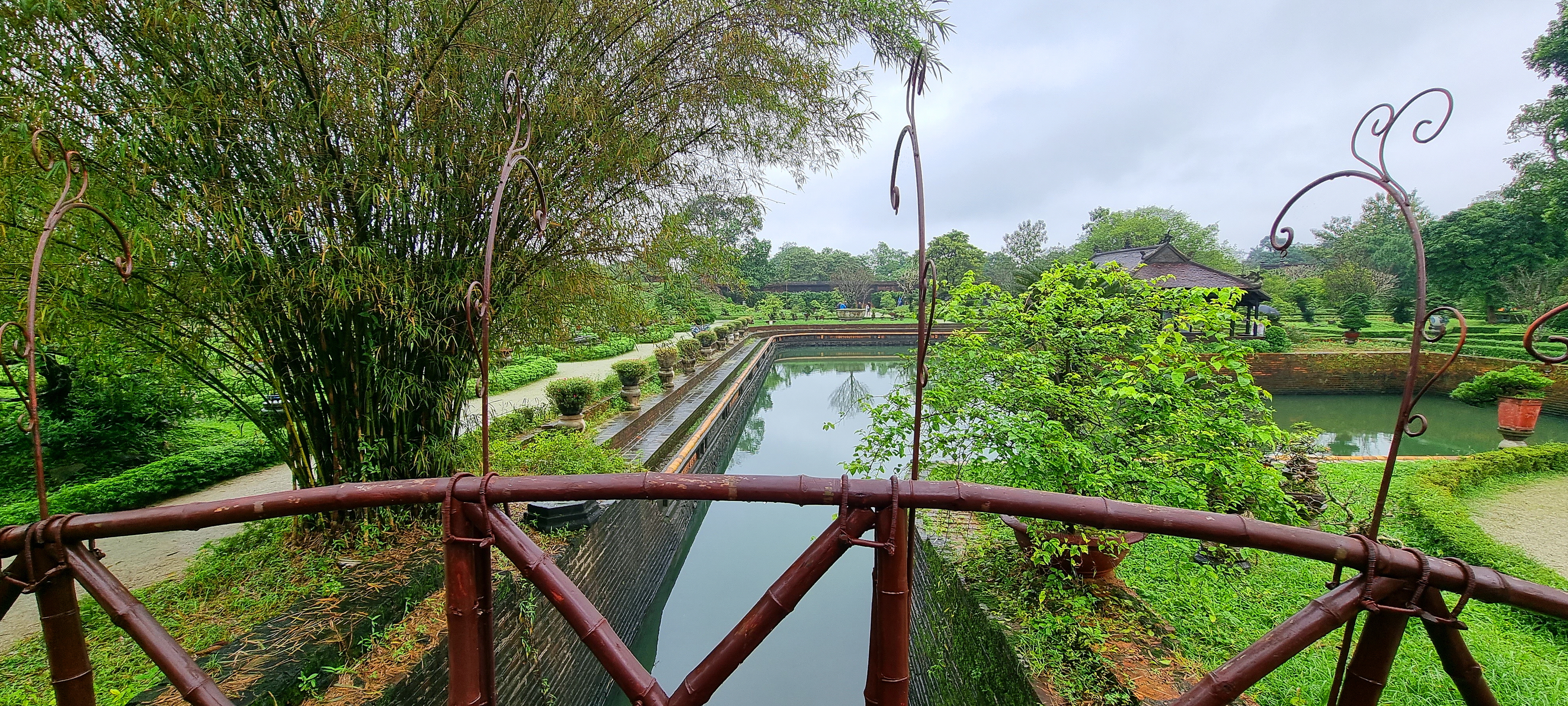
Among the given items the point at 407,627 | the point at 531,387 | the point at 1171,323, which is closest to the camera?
the point at 407,627

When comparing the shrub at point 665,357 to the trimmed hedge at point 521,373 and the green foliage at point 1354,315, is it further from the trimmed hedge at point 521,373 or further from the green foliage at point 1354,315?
the green foliage at point 1354,315

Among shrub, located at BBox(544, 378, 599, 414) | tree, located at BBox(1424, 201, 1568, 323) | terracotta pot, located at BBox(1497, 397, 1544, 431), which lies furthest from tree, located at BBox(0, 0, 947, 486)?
tree, located at BBox(1424, 201, 1568, 323)

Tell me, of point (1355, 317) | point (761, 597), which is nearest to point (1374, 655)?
point (761, 597)

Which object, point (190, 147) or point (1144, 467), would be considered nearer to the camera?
point (190, 147)

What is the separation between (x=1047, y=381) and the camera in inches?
111

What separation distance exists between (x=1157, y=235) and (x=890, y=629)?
3733cm

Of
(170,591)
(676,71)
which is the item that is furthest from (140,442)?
(676,71)

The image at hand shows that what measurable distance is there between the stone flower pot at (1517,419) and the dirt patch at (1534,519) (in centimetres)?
235

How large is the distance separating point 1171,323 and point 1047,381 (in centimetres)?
61

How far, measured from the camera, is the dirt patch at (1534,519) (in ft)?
12.6

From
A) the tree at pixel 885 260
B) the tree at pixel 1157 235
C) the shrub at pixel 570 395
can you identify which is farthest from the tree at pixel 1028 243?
the shrub at pixel 570 395

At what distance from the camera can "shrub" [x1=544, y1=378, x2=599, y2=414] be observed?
584cm

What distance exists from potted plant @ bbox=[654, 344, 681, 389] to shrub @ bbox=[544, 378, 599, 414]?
2587 millimetres

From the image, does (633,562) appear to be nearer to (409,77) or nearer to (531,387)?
(409,77)
